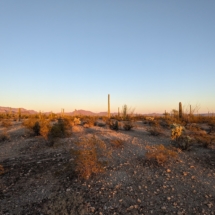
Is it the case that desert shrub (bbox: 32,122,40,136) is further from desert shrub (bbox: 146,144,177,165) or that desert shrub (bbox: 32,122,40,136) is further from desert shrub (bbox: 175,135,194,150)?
desert shrub (bbox: 175,135,194,150)

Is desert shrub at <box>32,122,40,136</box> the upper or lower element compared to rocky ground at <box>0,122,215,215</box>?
Result: upper

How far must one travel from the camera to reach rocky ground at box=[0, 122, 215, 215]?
4.35 metres

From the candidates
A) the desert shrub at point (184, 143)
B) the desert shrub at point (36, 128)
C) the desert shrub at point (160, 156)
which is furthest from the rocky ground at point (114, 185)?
the desert shrub at point (36, 128)

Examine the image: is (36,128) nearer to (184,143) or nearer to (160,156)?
(160,156)

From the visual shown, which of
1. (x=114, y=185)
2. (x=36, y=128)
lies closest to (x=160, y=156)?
(x=114, y=185)

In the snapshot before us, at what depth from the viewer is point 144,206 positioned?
4395 mm

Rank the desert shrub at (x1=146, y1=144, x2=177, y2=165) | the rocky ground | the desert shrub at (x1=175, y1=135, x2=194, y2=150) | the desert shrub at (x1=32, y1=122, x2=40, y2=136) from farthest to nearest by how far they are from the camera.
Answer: the desert shrub at (x1=32, y1=122, x2=40, y2=136), the desert shrub at (x1=175, y1=135, x2=194, y2=150), the desert shrub at (x1=146, y1=144, x2=177, y2=165), the rocky ground

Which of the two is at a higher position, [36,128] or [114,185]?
[36,128]

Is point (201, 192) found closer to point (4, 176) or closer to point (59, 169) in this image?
point (59, 169)

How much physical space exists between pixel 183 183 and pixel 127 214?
1.91 meters

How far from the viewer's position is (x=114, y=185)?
5.29 m

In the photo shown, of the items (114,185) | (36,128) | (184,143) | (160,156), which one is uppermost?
(36,128)

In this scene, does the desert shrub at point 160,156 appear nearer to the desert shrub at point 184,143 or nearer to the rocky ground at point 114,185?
the rocky ground at point 114,185

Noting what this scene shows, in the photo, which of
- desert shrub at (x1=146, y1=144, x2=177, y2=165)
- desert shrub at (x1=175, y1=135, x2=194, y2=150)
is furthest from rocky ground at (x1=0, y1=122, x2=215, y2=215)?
desert shrub at (x1=175, y1=135, x2=194, y2=150)
